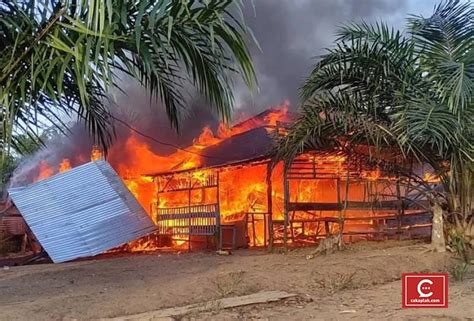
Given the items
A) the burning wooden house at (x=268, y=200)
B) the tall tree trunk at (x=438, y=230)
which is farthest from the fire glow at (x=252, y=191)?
the tall tree trunk at (x=438, y=230)

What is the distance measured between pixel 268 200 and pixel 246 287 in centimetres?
536

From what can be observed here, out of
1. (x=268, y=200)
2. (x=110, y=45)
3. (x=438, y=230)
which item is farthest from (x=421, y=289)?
(x=268, y=200)

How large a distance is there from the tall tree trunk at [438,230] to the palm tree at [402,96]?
0.60 feet

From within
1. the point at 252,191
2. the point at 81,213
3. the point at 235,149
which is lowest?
the point at 81,213

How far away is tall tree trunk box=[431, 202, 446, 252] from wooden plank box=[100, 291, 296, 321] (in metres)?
4.15

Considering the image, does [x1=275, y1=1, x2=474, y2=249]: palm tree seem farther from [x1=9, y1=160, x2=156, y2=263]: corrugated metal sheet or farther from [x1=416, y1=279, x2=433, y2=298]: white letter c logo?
[x1=416, y1=279, x2=433, y2=298]: white letter c logo

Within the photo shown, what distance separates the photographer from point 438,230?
9.27 meters

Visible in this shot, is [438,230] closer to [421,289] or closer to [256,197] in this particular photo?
[421,289]

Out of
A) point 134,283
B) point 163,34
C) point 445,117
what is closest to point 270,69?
point 445,117

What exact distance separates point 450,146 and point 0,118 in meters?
7.11

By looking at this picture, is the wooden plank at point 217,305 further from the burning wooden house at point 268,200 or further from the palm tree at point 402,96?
the burning wooden house at point 268,200

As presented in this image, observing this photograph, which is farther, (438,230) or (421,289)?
(438,230)

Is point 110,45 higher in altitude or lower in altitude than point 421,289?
higher

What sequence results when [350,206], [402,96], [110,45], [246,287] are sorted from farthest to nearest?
1. [350,206]
2. [402,96]
3. [246,287]
4. [110,45]
